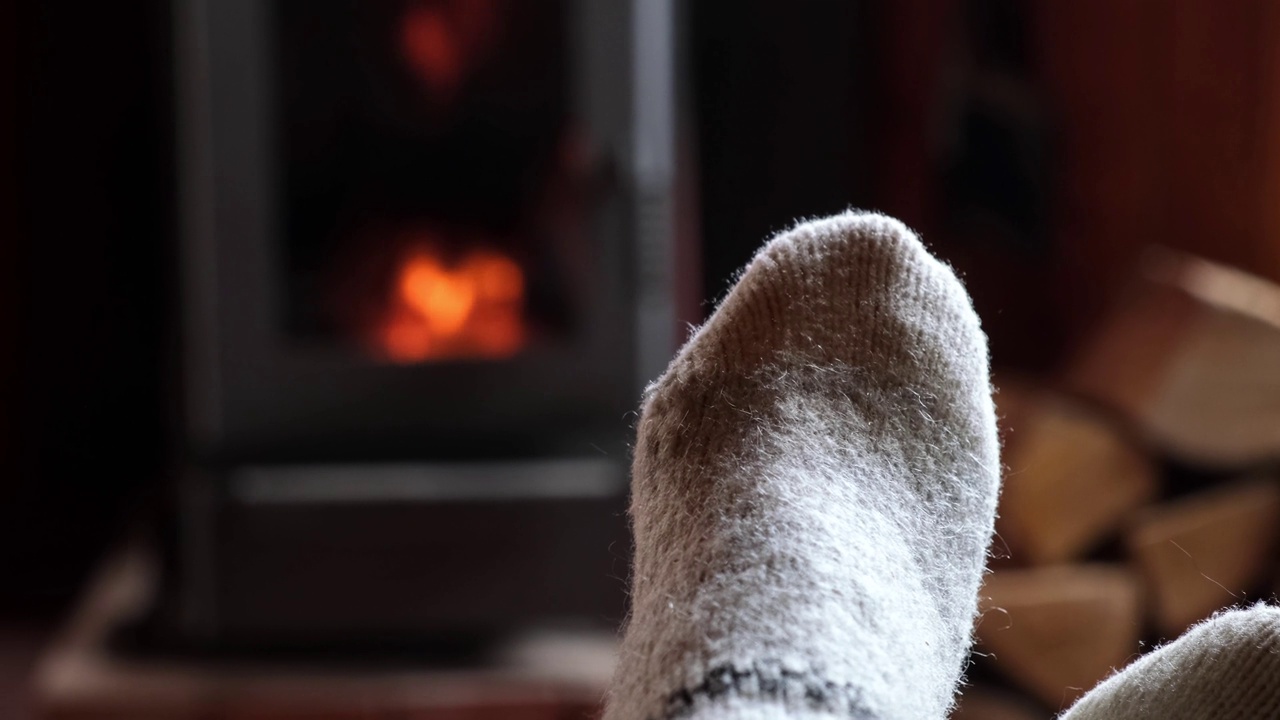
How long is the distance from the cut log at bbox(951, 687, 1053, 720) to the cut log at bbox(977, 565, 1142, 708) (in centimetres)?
2

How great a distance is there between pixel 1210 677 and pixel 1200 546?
62 cm

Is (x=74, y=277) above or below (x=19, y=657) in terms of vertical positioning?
above

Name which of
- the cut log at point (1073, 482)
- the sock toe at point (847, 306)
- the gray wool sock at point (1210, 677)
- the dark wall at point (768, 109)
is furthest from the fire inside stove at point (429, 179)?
the gray wool sock at point (1210, 677)

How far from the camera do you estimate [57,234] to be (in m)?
1.52

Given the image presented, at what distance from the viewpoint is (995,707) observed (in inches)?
41.5

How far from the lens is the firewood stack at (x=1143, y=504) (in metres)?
1.02

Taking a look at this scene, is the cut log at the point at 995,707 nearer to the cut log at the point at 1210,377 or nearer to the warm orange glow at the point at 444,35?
the cut log at the point at 1210,377

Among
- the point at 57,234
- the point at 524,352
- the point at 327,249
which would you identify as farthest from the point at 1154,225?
the point at 57,234

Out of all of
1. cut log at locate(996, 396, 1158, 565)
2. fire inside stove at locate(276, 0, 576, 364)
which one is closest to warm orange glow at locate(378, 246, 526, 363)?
fire inside stove at locate(276, 0, 576, 364)

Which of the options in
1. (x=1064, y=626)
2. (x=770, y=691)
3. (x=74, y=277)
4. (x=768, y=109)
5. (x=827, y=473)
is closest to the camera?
(x=770, y=691)

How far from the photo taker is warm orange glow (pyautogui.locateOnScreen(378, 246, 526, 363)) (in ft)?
3.61

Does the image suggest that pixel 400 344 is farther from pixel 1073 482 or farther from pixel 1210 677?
pixel 1210 677

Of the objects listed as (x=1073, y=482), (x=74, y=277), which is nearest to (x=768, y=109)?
(x=1073, y=482)

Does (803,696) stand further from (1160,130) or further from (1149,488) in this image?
(1160,130)
